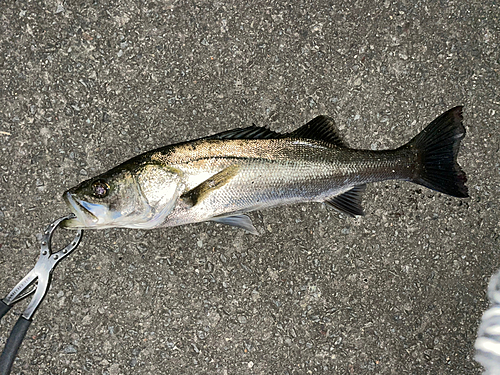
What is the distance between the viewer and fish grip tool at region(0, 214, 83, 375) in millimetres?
2783

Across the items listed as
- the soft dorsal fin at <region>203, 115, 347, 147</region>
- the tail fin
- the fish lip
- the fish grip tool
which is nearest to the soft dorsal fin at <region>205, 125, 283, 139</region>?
the soft dorsal fin at <region>203, 115, 347, 147</region>

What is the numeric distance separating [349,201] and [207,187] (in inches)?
47.2

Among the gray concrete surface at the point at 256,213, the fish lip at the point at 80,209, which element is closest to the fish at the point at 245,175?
the fish lip at the point at 80,209

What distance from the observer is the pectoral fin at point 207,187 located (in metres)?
2.51

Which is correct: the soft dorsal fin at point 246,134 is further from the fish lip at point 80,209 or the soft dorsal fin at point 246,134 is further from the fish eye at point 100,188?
the fish lip at point 80,209

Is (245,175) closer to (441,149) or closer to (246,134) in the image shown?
(246,134)

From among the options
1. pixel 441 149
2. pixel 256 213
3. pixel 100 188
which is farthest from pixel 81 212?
pixel 441 149

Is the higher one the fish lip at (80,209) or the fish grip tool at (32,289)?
the fish lip at (80,209)

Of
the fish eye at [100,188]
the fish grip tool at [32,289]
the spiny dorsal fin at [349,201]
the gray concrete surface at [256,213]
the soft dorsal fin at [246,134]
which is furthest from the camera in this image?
the gray concrete surface at [256,213]

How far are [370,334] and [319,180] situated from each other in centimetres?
167

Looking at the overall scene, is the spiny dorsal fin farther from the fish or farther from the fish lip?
the fish lip

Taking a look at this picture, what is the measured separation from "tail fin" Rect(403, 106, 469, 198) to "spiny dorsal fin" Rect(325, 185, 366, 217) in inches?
19.0

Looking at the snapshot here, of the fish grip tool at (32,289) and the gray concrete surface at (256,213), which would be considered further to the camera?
the gray concrete surface at (256,213)

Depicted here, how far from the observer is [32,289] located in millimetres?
2939
